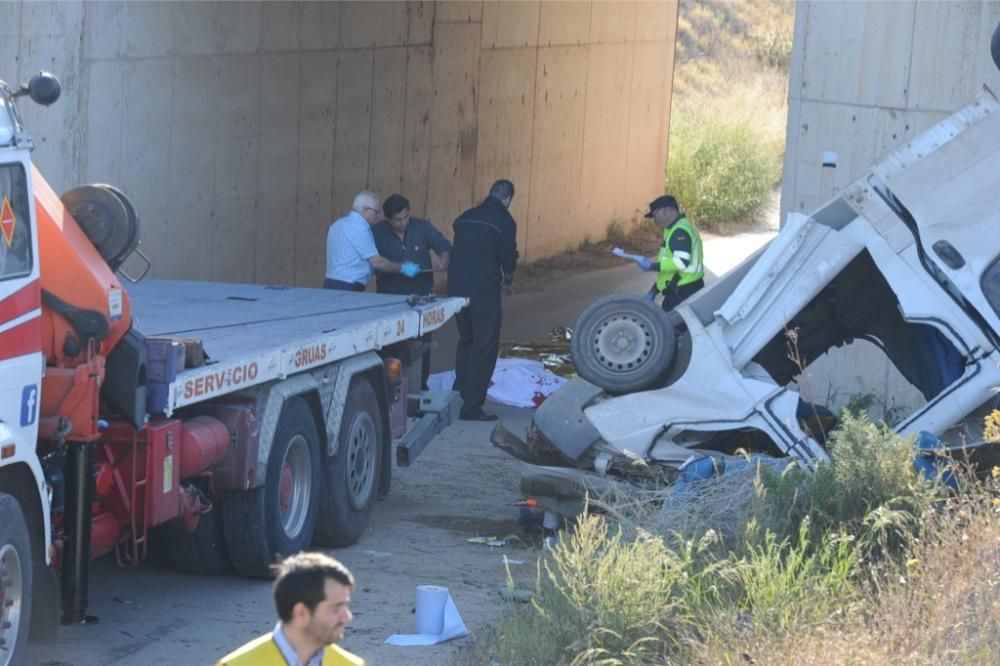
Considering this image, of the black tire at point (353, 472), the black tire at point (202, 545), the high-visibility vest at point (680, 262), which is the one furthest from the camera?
the high-visibility vest at point (680, 262)

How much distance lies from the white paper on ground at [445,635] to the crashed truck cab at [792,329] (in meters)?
1.65

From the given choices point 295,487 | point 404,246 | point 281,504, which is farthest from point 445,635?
point 404,246

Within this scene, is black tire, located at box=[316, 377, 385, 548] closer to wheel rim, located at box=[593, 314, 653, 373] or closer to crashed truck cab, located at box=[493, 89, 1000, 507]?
crashed truck cab, located at box=[493, 89, 1000, 507]

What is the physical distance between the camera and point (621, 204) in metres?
26.9

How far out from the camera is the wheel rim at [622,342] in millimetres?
9570

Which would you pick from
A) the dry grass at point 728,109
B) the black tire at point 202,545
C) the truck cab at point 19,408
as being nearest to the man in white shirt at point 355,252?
the black tire at point 202,545

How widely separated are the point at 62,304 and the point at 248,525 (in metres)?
2.00

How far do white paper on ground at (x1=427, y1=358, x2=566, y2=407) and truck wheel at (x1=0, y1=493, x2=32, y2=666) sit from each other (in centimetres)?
815

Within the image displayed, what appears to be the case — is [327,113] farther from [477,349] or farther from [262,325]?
[262,325]

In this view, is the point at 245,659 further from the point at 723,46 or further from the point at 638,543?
the point at 723,46

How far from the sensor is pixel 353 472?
1006 centimetres

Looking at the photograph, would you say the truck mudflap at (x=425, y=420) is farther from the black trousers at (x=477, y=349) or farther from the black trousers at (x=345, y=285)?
the black trousers at (x=477, y=349)

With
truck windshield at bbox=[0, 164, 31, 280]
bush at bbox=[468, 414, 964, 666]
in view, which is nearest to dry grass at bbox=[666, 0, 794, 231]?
bush at bbox=[468, 414, 964, 666]

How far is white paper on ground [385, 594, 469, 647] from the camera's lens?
7.68 meters
